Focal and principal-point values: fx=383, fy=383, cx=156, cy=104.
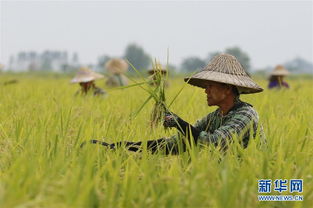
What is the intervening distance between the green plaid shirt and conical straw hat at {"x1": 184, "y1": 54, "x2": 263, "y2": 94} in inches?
4.6

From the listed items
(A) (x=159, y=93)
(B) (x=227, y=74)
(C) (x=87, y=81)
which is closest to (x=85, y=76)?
(C) (x=87, y=81)

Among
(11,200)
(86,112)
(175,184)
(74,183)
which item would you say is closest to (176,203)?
(175,184)

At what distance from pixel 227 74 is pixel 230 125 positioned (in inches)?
10.5

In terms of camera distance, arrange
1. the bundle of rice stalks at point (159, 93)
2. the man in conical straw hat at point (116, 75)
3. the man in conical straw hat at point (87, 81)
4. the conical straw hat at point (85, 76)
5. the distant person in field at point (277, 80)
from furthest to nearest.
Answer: the man in conical straw hat at point (116, 75) → the distant person in field at point (277, 80) → the conical straw hat at point (85, 76) → the man in conical straw hat at point (87, 81) → the bundle of rice stalks at point (159, 93)

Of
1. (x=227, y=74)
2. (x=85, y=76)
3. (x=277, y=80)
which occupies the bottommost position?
(x=277, y=80)

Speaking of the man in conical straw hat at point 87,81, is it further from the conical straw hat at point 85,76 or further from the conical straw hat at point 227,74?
the conical straw hat at point 227,74

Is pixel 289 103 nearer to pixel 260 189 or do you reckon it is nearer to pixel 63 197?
pixel 260 189

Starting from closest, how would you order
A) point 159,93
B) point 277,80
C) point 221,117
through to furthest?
point 159,93 < point 221,117 < point 277,80

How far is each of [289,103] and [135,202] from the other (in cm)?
320

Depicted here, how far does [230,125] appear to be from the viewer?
1894mm

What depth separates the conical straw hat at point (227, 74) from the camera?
191 centimetres

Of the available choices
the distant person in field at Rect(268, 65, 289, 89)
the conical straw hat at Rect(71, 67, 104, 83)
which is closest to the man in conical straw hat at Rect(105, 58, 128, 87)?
the conical straw hat at Rect(71, 67, 104, 83)

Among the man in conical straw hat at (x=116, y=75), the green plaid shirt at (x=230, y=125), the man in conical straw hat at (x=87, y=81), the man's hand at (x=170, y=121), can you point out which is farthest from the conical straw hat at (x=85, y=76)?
the man's hand at (x=170, y=121)

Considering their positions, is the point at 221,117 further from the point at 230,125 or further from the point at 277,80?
the point at 277,80
